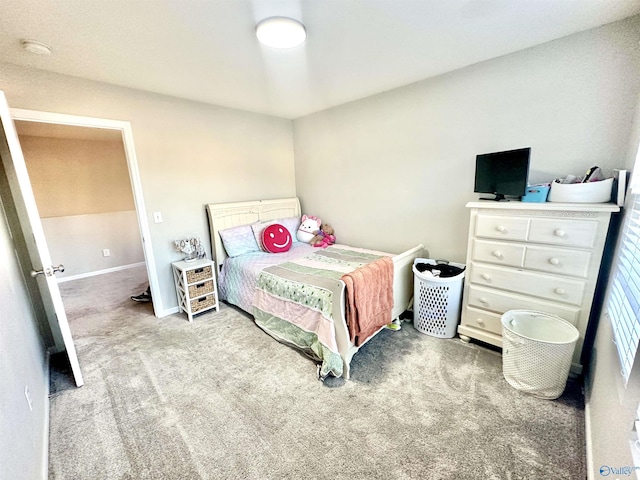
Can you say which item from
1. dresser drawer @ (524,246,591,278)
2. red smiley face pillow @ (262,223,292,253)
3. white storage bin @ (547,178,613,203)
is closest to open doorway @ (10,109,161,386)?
red smiley face pillow @ (262,223,292,253)

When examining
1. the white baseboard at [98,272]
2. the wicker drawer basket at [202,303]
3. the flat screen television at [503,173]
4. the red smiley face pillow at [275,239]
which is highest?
the flat screen television at [503,173]

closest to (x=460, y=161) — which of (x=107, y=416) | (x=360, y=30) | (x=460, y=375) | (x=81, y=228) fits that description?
(x=360, y=30)

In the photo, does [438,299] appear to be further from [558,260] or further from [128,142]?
[128,142]

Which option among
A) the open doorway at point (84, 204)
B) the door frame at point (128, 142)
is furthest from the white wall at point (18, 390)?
the open doorway at point (84, 204)

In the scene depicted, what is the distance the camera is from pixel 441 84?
2.50 m

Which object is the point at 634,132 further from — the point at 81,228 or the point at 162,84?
the point at 81,228

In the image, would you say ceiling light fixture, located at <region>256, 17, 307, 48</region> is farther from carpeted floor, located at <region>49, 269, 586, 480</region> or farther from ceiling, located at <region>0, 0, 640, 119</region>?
carpeted floor, located at <region>49, 269, 586, 480</region>

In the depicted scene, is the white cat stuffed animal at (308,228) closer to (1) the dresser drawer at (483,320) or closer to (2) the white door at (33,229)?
(1) the dresser drawer at (483,320)

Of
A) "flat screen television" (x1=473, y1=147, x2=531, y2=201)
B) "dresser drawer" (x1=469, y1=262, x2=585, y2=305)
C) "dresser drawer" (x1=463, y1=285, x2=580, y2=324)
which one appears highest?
"flat screen television" (x1=473, y1=147, x2=531, y2=201)

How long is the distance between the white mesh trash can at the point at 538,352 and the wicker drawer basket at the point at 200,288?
2.84 meters

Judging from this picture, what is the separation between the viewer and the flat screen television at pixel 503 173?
1922mm

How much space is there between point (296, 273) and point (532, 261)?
190 centimetres

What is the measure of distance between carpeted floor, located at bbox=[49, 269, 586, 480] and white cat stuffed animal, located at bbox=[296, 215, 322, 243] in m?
1.67

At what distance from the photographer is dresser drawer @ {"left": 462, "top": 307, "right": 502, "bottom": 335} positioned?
7.16 feet
